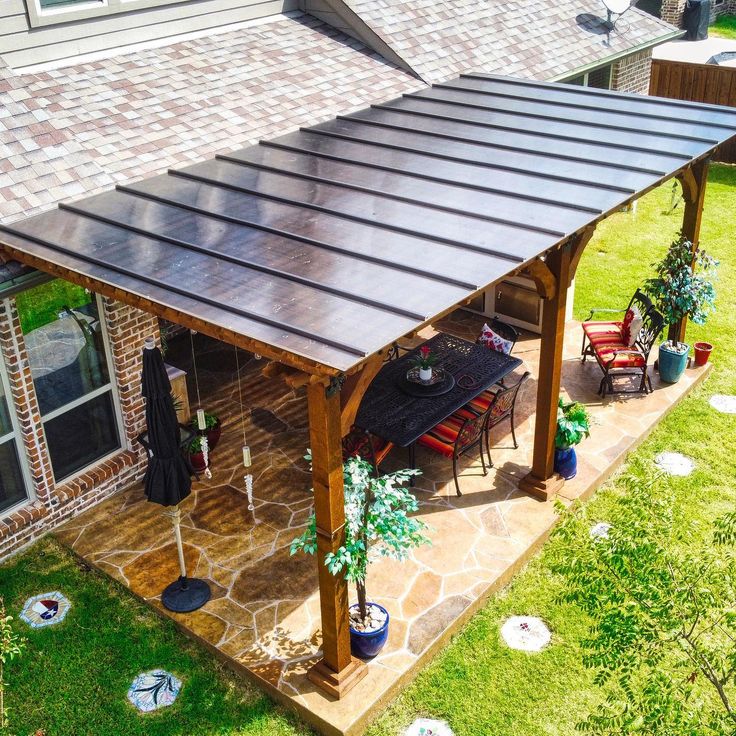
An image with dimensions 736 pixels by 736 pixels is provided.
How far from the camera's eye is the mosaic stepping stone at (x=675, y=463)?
11195 millimetres

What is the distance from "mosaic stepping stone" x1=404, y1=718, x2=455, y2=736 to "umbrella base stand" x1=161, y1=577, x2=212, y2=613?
2.40 m

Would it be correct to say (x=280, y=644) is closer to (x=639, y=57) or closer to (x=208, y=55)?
(x=208, y=55)

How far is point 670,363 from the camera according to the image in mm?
12609

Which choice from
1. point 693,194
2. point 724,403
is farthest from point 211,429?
point 724,403

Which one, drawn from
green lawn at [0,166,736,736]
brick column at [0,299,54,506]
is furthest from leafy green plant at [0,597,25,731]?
brick column at [0,299,54,506]

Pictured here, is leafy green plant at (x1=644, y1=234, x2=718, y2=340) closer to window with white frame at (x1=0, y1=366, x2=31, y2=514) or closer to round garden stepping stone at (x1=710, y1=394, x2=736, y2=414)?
round garden stepping stone at (x1=710, y1=394, x2=736, y2=414)

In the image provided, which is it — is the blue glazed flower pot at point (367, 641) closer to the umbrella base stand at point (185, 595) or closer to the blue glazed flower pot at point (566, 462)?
the umbrella base stand at point (185, 595)

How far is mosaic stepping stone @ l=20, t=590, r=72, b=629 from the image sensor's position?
8953mm

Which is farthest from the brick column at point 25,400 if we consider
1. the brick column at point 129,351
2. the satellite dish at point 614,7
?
the satellite dish at point 614,7

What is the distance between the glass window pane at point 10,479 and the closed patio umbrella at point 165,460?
1894 millimetres

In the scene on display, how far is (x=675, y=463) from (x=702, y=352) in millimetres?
2417

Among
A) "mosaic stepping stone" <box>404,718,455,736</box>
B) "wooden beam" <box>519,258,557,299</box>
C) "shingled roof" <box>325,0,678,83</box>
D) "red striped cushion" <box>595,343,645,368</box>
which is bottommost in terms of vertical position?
"mosaic stepping stone" <box>404,718,455,736</box>

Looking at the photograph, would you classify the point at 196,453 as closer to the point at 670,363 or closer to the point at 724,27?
the point at 670,363

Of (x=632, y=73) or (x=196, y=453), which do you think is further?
(x=632, y=73)
